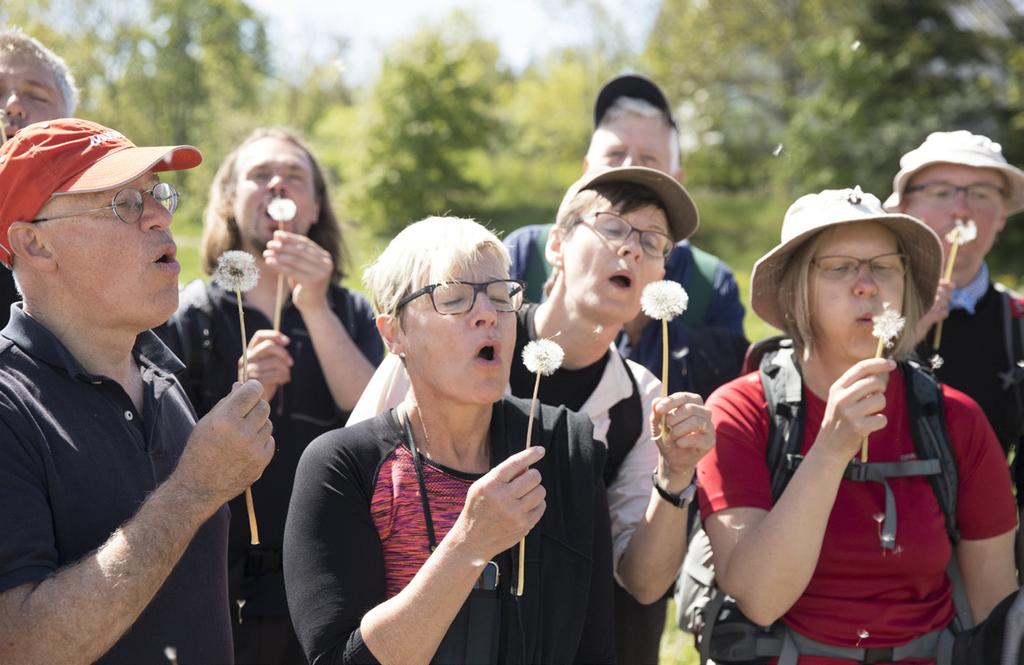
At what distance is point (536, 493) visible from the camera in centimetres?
278

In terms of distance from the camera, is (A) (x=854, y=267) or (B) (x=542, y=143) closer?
(A) (x=854, y=267)

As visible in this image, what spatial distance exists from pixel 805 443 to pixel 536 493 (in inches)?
A: 51.6

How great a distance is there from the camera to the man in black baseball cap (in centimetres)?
426

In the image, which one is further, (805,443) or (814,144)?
(814,144)

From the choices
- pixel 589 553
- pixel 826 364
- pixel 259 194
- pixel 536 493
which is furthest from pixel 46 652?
pixel 259 194

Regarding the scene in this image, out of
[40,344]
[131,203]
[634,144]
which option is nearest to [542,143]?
[634,144]

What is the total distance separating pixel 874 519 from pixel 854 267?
0.92 meters

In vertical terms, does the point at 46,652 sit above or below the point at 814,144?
below

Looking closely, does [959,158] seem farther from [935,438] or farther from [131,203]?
[131,203]

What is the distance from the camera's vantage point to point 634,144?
552cm

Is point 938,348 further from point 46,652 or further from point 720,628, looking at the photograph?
point 46,652

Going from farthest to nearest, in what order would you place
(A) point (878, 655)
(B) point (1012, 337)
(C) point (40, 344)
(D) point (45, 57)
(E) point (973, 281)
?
(E) point (973, 281)
(B) point (1012, 337)
(D) point (45, 57)
(A) point (878, 655)
(C) point (40, 344)

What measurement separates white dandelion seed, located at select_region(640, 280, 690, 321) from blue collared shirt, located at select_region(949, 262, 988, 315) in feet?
7.13

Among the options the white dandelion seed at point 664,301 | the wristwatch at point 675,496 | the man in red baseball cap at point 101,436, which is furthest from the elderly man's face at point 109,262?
the wristwatch at point 675,496
